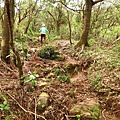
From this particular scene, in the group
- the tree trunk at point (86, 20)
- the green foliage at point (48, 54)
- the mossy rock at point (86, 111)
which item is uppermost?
the tree trunk at point (86, 20)

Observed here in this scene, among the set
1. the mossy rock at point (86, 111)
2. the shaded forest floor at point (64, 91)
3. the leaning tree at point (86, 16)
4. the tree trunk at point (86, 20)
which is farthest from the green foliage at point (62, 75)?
the tree trunk at point (86, 20)

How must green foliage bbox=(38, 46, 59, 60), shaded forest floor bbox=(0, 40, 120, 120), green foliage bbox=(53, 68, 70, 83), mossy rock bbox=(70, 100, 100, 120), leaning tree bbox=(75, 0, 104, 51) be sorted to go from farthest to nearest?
leaning tree bbox=(75, 0, 104, 51), green foliage bbox=(38, 46, 59, 60), green foliage bbox=(53, 68, 70, 83), shaded forest floor bbox=(0, 40, 120, 120), mossy rock bbox=(70, 100, 100, 120)

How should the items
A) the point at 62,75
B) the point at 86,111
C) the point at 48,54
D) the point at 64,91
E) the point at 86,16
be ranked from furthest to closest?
the point at 86,16, the point at 48,54, the point at 62,75, the point at 64,91, the point at 86,111

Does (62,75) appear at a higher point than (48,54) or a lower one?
lower

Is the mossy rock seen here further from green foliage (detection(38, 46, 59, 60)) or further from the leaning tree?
the leaning tree

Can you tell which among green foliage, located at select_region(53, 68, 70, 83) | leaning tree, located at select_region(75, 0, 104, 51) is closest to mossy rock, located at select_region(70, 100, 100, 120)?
green foliage, located at select_region(53, 68, 70, 83)

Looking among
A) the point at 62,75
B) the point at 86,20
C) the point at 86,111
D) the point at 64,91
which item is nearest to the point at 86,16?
the point at 86,20

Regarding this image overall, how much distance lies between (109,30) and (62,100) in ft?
32.1

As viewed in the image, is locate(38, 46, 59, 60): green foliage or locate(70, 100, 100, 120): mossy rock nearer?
locate(70, 100, 100, 120): mossy rock

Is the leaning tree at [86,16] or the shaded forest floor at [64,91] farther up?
the leaning tree at [86,16]

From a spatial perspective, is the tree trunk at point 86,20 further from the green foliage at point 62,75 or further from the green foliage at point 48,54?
the green foliage at point 62,75

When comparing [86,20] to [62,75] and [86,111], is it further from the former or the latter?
[86,111]

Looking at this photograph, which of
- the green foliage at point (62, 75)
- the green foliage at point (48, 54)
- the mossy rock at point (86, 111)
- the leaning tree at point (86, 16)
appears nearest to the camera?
the mossy rock at point (86, 111)

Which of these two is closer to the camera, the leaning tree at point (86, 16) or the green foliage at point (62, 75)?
the green foliage at point (62, 75)
